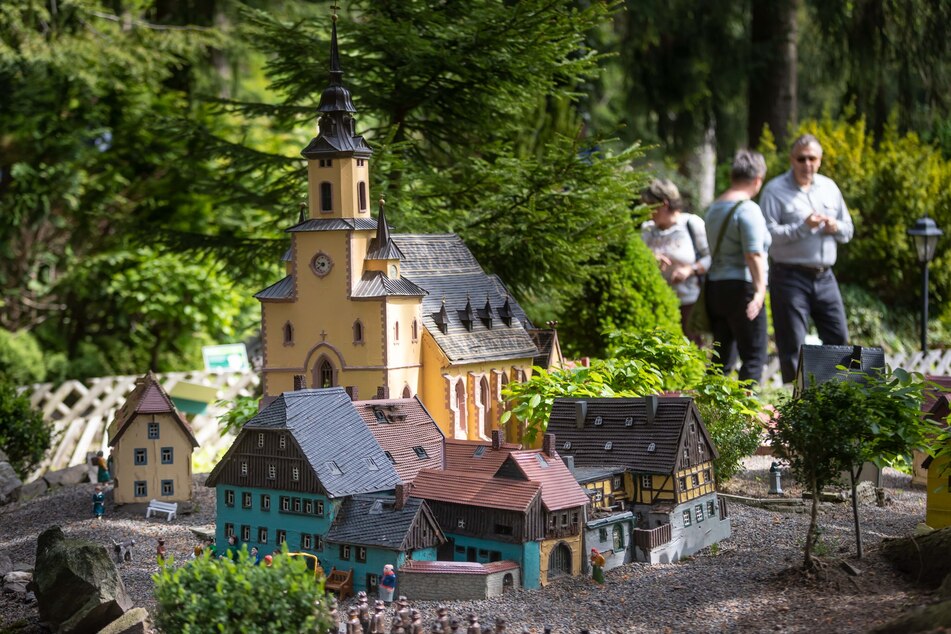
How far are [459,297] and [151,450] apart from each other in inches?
187

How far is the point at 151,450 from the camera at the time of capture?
15.2 metres

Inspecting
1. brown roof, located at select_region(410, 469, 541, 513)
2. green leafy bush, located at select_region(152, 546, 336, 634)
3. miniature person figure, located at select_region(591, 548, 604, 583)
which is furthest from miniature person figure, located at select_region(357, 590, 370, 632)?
miniature person figure, located at select_region(591, 548, 604, 583)

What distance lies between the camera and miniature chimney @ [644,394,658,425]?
42.9 feet

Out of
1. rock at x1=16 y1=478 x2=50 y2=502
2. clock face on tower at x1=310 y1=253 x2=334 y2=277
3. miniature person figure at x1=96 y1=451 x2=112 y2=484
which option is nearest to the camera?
clock face on tower at x1=310 y1=253 x2=334 y2=277

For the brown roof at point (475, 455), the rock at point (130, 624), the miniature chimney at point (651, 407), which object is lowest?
the rock at point (130, 624)

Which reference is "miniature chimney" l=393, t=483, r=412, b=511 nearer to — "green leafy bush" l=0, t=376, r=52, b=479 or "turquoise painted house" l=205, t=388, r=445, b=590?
"turquoise painted house" l=205, t=388, r=445, b=590

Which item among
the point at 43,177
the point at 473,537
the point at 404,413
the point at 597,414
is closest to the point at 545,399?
the point at 597,414

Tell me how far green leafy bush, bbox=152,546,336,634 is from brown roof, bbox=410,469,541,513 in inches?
Answer: 93.4

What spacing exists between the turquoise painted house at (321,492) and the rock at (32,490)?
6029 millimetres

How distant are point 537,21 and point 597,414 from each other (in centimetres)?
698

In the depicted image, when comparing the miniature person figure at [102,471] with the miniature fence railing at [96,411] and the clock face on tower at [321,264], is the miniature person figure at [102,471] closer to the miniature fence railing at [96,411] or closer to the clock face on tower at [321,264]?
the miniature fence railing at [96,411]

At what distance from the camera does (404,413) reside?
43.1 ft

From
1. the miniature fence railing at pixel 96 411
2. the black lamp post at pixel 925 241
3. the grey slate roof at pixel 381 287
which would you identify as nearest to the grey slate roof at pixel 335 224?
the grey slate roof at pixel 381 287

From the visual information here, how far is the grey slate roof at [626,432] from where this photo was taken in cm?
1288
